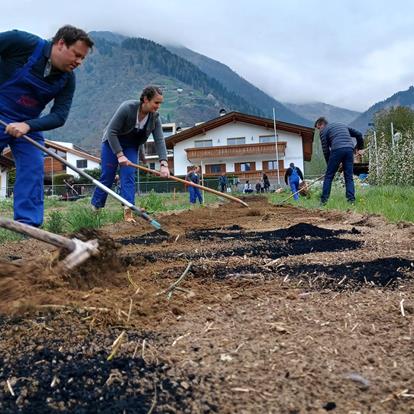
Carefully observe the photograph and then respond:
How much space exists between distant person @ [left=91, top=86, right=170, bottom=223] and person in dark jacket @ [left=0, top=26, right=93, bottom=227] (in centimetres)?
149

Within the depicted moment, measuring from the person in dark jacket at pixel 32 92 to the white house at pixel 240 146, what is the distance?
125 ft

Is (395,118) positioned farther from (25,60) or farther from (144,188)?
(25,60)

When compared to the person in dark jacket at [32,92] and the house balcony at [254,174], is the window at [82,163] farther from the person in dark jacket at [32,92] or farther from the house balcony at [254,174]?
the person in dark jacket at [32,92]

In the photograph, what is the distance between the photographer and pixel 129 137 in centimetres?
592

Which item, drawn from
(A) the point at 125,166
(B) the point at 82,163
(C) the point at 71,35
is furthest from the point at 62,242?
(B) the point at 82,163

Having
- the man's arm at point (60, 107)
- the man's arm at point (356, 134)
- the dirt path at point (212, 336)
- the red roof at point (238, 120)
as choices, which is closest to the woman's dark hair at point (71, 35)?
the man's arm at point (60, 107)

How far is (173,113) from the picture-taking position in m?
156

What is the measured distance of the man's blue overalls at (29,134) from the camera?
3762 mm

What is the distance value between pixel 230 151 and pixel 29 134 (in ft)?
128

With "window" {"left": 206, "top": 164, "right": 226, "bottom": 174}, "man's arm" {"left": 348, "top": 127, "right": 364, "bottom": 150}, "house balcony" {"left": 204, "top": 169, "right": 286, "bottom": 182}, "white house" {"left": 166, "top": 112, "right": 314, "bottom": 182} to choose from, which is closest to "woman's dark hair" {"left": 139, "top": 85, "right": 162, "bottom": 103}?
"man's arm" {"left": 348, "top": 127, "right": 364, "bottom": 150}

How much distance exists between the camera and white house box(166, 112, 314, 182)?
1646 inches

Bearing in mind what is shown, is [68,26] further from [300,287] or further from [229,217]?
[229,217]

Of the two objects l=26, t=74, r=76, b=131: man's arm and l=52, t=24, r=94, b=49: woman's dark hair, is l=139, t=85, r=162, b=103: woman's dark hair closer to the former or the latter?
l=26, t=74, r=76, b=131: man's arm

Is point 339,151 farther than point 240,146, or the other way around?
point 240,146
